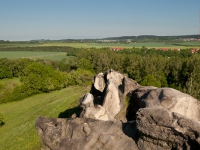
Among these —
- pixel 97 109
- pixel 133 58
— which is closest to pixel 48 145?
pixel 97 109

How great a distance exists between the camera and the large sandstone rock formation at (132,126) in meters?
9.23

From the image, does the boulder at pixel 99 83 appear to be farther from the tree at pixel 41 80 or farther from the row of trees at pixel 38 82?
the tree at pixel 41 80

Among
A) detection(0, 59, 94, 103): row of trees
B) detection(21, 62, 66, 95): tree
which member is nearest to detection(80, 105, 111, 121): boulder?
detection(0, 59, 94, 103): row of trees

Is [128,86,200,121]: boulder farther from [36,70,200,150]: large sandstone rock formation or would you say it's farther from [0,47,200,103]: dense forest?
[0,47,200,103]: dense forest

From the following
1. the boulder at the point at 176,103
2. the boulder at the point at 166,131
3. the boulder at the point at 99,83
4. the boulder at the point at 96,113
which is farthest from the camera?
the boulder at the point at 99,83

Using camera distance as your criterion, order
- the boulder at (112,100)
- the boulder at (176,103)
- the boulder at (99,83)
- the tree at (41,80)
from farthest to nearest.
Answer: the tree at (41,80) → the boulder at (99,83) → the boulder at (112,100) → the boulder at (176,103)

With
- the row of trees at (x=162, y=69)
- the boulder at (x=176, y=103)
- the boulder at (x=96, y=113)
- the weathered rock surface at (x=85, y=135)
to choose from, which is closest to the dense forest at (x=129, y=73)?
the row of trees at (x=162, y=69)

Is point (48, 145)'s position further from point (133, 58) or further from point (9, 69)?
point (9, 69)

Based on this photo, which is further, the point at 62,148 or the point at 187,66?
the point at 187,66

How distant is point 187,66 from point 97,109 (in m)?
48.8

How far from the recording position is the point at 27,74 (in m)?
54.2

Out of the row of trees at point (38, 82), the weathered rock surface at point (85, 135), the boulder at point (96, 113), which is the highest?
the boulder at point (96, 113)

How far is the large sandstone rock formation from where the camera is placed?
923 cm

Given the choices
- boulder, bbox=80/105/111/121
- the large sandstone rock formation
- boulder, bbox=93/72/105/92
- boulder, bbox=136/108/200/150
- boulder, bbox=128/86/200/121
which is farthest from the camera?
boulder, bbox=93/72/105/92
